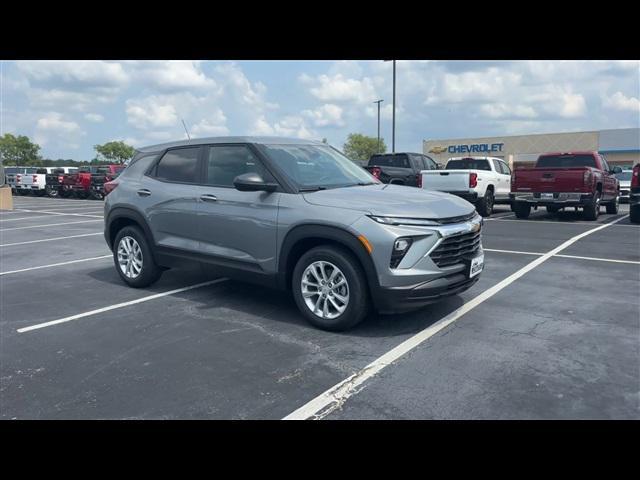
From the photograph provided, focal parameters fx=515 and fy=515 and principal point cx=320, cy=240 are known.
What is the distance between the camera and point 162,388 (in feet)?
12.0

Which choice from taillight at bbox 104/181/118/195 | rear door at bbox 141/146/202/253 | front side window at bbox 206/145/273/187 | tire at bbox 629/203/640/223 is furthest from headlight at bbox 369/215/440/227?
tire at bbox 629/203/640/223

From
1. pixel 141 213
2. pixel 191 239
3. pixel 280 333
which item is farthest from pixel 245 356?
pixel 141 213

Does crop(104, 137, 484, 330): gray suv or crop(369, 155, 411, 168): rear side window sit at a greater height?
crop(369, 155, 411, 168): rear side window

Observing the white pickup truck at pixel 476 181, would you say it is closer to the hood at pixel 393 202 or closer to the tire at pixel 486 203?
the tire at pixel 486 203

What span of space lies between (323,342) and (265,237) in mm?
1259

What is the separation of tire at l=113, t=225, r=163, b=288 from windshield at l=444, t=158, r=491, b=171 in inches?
480

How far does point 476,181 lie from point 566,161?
2914 mm

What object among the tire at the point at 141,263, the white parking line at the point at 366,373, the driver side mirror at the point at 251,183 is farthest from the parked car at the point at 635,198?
the tire at the point at 141,263

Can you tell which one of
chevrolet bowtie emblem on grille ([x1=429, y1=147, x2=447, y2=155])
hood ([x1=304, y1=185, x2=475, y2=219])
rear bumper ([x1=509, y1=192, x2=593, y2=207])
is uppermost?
chevrolet bowtie emblem on grille ([x1=429, y1=147, x2=447, y2=155])

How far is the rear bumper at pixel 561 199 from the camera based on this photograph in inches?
526

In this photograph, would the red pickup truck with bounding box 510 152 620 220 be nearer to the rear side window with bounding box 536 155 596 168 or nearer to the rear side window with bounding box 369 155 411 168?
the rear side window with bounding box 536 155 596 168

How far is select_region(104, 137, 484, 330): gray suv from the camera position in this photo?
14.6 feet
